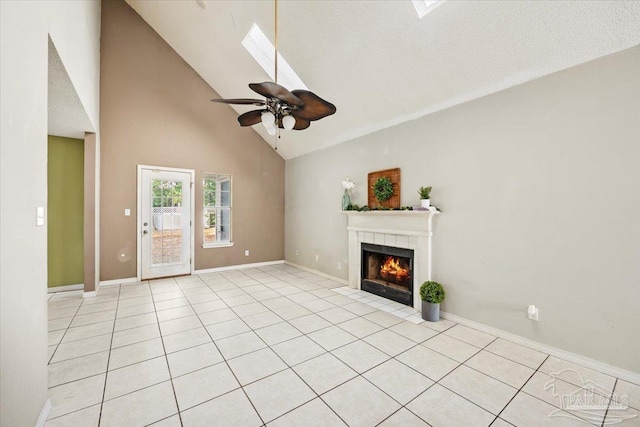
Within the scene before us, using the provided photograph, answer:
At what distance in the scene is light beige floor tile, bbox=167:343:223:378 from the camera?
2184mm

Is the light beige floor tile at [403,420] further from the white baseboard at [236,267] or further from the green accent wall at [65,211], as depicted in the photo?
the green accent wall at [65,211]

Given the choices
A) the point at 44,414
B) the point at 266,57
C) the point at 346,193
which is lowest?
the point at 44,414

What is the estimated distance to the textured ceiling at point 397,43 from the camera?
2150 mm

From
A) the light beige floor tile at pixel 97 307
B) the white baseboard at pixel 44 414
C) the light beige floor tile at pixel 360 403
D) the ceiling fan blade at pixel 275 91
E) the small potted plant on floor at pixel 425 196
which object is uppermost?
the ceiling fan blade at pixel 275 91

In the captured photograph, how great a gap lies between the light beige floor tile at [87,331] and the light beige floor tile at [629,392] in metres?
4.59

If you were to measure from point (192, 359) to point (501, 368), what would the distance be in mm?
2712

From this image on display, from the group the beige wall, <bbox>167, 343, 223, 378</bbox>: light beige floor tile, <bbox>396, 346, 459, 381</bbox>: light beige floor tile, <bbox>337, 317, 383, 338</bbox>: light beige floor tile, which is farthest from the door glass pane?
<bbox>396, 346, 459, 381</bbox>: light beige floor tile

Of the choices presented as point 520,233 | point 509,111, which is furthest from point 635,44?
point 520,233

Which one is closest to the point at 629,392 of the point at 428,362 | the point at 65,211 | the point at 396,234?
the point at 428,362

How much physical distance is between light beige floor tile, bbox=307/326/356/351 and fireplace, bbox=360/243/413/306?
4.20 feet

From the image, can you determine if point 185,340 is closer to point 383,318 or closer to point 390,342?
point 390,342

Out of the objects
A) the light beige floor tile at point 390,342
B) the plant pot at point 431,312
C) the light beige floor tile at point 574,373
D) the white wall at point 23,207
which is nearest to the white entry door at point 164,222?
the white wall at point 23,207

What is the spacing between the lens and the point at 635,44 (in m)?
2.05

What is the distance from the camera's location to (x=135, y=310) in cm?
347
